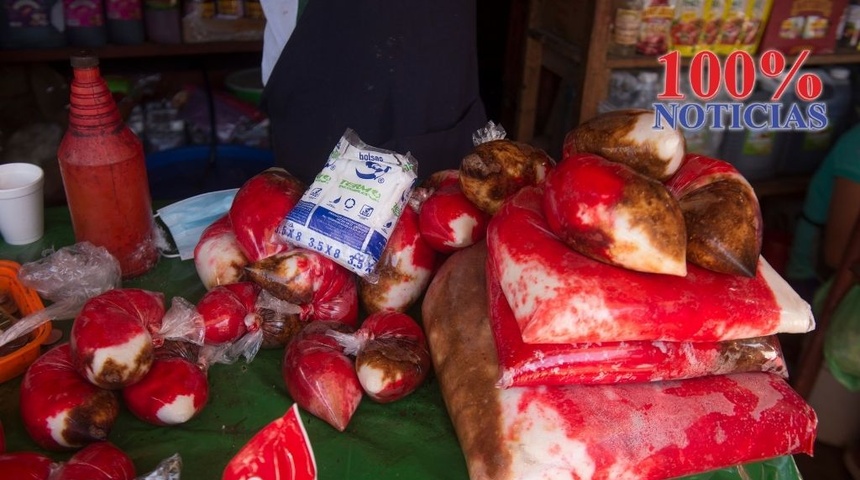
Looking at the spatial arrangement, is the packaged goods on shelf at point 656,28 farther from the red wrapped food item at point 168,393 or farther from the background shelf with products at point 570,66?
the red wrapped food item at point 168,393

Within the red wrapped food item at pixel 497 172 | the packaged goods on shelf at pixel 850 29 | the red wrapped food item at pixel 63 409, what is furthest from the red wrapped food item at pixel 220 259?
the packaged goods on shelf at pixel 850 29

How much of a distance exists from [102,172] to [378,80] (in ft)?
2.04

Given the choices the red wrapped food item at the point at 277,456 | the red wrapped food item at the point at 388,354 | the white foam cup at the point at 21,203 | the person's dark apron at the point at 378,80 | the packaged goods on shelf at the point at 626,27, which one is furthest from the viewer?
the packaged goods on shelf at the point at 626,27

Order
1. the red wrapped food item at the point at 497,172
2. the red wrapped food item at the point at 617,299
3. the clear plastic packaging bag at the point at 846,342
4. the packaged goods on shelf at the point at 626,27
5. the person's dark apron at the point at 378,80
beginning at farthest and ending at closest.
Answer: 1. the packaged goods on shelf at the point at 626,27
2. the clear plastic packaging bag at the point at 846,342
3. the person's dark apron at the point at 378,80
4. the red wrapped food item at the point at 497,172
5. the red wrapped food item at the point at 617,299

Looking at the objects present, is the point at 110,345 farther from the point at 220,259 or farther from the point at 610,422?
the point at 610,422

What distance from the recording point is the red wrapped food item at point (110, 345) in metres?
0.84

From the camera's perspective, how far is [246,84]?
2809mm

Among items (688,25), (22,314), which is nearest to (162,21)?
(22,314)

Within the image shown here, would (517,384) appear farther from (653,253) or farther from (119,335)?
(119,335)

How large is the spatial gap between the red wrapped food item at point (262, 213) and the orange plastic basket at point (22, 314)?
12.9 inches

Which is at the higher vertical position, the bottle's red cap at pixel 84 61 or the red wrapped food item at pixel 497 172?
the bottle's red cap at pixel 84 61

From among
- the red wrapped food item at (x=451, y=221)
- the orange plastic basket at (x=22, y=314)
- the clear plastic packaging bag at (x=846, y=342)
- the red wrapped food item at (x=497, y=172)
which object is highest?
the red wrapped food item at (x=497, y=172)

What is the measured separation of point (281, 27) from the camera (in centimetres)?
148

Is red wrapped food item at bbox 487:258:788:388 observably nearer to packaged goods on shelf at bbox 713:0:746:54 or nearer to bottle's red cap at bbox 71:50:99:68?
bottle's red cap at bbox 71:50:99:68
